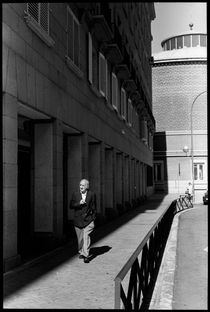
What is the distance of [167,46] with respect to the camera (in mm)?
74938

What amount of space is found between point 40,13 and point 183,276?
6.77m

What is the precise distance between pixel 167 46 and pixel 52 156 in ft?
218

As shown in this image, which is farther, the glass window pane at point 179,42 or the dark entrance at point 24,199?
the glass window pane at point 179,42

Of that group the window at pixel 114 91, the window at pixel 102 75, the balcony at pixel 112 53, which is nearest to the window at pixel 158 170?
the window at pixel 114 91

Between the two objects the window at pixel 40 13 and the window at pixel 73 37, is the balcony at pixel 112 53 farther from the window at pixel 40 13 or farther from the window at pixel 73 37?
the window at pixel 40 13

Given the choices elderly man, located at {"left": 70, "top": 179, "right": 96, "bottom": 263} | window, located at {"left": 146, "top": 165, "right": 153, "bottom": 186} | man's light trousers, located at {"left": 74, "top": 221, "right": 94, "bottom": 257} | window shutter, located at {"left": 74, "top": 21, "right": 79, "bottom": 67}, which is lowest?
man's light trousers, located at {"left": 74, "top": 221, "right": 94, "bottom": 257}

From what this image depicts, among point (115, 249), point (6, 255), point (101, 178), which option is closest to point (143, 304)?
point (6, 255)

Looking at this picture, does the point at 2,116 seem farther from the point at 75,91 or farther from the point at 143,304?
the point at 75,91

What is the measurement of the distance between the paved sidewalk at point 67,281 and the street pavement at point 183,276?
0.85 meters

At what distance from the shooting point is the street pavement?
732cm

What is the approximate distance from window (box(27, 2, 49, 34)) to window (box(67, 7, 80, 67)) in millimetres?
2288

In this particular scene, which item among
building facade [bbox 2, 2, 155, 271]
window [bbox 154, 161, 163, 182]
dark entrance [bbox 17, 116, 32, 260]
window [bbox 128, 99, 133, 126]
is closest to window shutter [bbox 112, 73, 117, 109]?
building facade [bbox 2, 2, 155, 271]

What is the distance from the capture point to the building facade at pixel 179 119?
58156 millimetres

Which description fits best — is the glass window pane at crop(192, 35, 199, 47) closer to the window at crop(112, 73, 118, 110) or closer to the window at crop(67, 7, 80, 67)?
the window at crop(112, 73, 118, 110)
